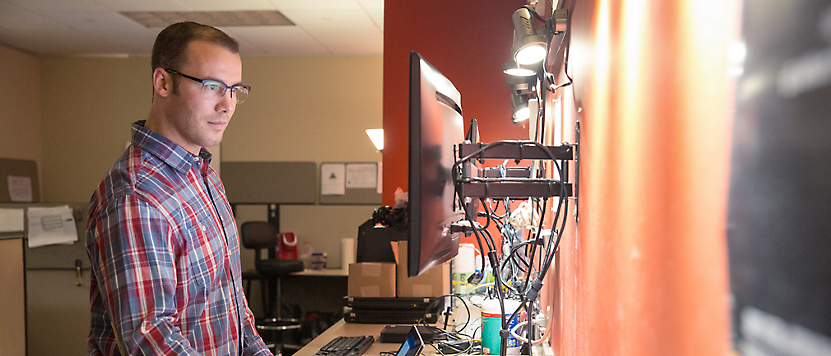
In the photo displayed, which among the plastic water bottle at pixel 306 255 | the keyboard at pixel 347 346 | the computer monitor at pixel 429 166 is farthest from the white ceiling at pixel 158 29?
the computer monitor at pixel 429 166

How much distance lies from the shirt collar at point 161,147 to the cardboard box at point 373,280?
4.54ft

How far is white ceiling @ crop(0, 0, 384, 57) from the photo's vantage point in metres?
4.28

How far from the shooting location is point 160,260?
107 cm

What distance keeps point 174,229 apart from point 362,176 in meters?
4.67

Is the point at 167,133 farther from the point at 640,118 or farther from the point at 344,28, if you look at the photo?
the point at 344,28

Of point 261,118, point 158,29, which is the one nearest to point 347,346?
point 158,29

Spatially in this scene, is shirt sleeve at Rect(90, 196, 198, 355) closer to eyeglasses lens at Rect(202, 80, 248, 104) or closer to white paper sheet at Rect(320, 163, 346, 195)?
eyeglasses lens at Rect(202, 80, 248, 104)

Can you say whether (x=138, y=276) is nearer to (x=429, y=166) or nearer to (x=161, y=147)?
(x=161, y=147)

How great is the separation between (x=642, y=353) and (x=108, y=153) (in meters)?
6.62

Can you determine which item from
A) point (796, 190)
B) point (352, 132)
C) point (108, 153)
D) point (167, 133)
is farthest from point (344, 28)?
point (796, 190)

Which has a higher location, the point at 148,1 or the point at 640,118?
the point at 148,1

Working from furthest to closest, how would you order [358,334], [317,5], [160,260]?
[317,5]
[358,334]
[160,260]

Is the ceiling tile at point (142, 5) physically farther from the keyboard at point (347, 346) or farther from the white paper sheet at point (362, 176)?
the keyboard at point (347, 346)

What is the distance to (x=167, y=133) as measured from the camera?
1.26 meters
